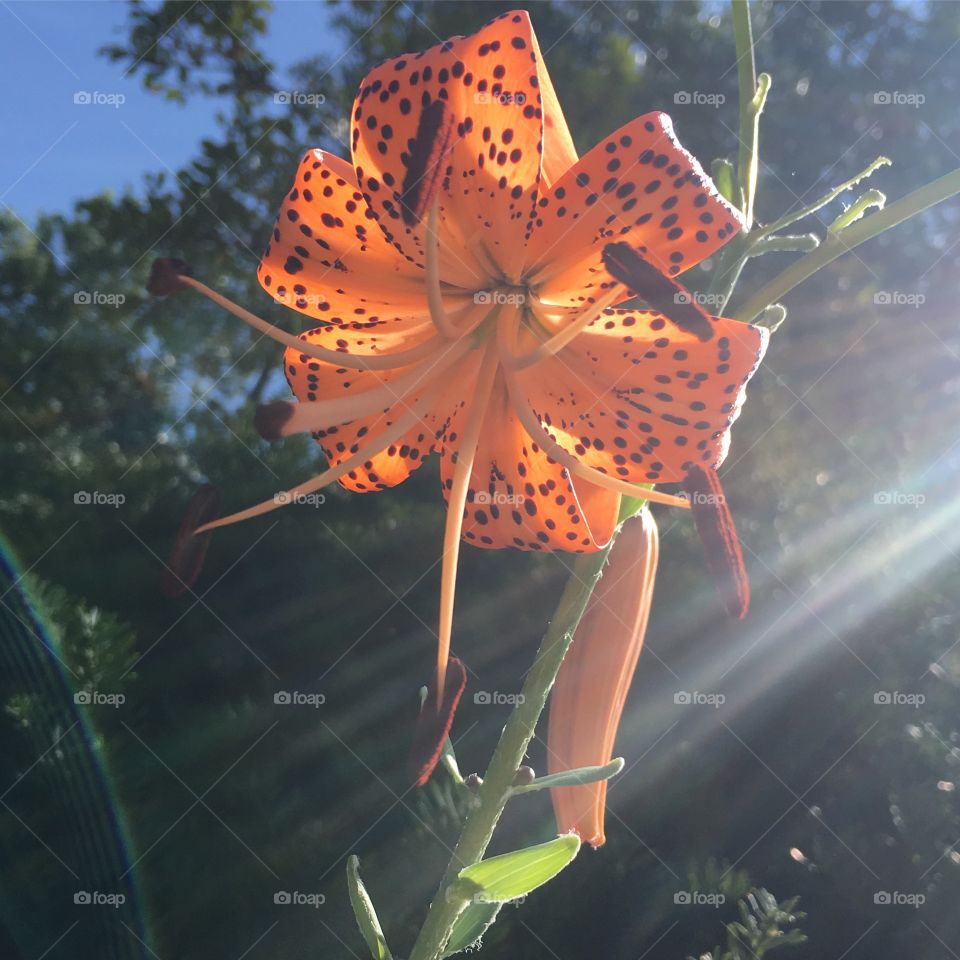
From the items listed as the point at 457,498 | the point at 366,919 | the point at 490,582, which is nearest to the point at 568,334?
the point at 457,498

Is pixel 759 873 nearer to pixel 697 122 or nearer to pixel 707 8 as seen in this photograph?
pixel 697 122

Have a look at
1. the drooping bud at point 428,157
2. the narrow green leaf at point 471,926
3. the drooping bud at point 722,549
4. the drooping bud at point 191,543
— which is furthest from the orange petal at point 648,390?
the narrow green leaf at point 471,926

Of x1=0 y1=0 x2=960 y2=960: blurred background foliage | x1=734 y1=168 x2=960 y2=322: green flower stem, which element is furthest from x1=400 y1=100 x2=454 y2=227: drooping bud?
x1=0 y1=0 x2=960 y2=960: blurred background foliage

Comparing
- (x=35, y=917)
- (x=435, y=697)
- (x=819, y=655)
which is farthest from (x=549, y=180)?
(x=35, y=917)

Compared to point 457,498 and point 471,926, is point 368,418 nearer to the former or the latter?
point 457,498

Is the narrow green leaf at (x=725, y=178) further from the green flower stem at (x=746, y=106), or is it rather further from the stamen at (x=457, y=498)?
the stamen at (x=457, y=498)
